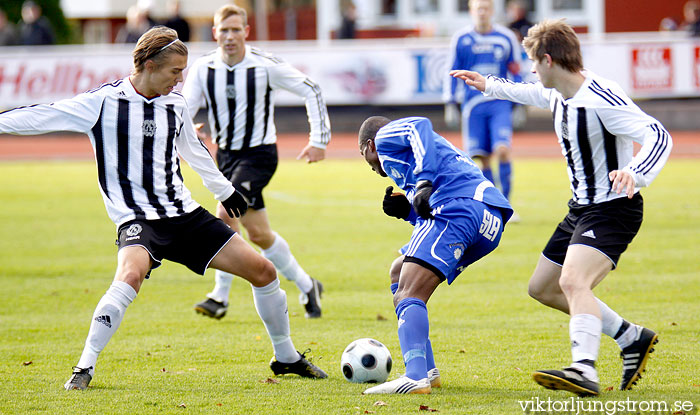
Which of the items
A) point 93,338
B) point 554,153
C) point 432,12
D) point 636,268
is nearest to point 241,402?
point 93,338

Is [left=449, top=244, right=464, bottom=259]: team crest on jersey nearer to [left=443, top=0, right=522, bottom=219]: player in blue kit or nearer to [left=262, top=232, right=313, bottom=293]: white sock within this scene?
[left=262, top=232, right=313, bottom=293]: white sock

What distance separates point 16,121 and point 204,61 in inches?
116

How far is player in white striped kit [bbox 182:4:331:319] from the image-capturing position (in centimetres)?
751

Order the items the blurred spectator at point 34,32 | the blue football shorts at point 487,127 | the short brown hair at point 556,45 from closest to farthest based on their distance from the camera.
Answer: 1. the short brown hair at point 556,45
2. the blue football shorts at point 487,127
3. the blurred spectator at point 34,32

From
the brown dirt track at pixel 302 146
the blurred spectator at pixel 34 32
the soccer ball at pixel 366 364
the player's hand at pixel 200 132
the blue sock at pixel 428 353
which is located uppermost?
the blurred spectator at pixel 34 32

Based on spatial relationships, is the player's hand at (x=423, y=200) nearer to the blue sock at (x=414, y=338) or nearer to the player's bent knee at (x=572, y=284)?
the blue sock at (x=414, y=338)

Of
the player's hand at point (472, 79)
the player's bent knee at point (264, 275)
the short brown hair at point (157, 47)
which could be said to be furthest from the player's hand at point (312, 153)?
the short brown hair at point (157, 47)

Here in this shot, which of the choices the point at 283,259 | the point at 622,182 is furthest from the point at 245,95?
the point at 622,182

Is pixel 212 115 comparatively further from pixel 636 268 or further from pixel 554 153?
pixel 554 153

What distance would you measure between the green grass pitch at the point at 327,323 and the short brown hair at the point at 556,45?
1.69m

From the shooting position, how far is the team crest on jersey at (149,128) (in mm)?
5314

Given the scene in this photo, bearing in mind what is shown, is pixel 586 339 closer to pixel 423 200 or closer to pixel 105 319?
pixel 423 200

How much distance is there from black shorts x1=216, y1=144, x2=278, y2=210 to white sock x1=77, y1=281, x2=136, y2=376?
2402 mm

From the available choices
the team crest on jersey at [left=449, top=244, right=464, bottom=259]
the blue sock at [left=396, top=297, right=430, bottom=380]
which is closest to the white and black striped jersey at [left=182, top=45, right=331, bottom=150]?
the team crest on jersey at [left=449, top=244, right=464, bottom=259]
